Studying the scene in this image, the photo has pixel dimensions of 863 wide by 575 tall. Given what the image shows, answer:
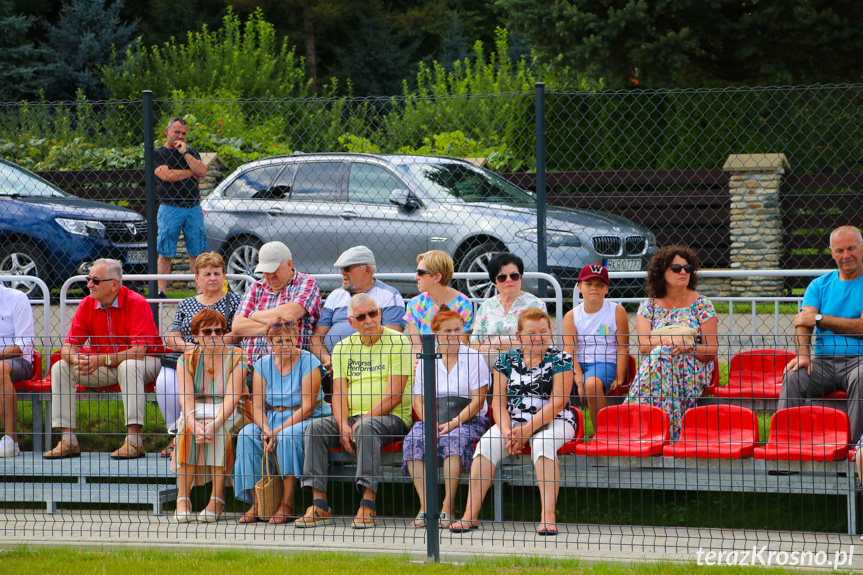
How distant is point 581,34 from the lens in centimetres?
1359

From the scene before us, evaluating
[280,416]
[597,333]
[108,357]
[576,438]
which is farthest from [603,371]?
[108,357]

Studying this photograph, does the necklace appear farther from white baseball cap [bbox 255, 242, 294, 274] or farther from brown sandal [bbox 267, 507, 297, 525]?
brown sandal [bbox 267, 507, 297, 525]

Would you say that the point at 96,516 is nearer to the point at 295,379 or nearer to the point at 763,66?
the point at 295,379

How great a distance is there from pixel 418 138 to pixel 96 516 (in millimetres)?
8069

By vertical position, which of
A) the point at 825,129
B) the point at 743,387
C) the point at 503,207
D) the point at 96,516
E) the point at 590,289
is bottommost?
the point at 96,516

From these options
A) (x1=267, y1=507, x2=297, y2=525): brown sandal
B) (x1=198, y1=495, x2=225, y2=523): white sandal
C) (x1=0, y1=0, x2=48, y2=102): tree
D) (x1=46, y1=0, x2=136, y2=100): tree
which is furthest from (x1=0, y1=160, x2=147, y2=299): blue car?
(x1=46, y1=0, x2=136, y2=100): tree

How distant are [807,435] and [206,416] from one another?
10.8ft

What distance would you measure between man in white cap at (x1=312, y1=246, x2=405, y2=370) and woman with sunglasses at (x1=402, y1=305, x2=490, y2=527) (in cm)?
72

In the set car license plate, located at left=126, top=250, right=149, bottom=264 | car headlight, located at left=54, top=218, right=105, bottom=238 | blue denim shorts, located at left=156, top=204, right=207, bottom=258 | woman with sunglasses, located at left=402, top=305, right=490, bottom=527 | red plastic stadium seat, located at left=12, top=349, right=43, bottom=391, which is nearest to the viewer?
woman with sunglasses, located at left=402, top=305, right=490, bottom=527

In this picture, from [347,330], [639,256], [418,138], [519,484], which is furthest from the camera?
[418,138]

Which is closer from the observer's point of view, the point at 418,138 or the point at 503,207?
the point at 503,207

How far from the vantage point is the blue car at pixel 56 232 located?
408 inches

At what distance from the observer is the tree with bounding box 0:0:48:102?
25.8m

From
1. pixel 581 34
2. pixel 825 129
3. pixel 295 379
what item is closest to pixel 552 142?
pixel 581 34
